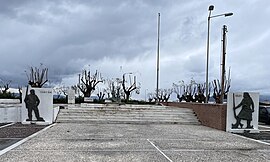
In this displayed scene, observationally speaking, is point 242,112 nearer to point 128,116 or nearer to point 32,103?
point 128,116

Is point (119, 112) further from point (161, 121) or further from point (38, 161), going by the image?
point (38, 161)

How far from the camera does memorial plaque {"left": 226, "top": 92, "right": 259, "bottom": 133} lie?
18.7 metres

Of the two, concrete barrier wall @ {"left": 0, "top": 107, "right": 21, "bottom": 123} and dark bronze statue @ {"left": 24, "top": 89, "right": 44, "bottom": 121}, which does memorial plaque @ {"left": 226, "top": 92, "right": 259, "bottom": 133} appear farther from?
concrete barrier wall @ {"left": 0, "top": 107, "right": 21, "bottom": 123}

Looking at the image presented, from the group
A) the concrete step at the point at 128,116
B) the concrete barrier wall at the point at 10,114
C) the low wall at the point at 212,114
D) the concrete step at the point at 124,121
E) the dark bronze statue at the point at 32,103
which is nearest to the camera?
the low wall at the point at 212,114

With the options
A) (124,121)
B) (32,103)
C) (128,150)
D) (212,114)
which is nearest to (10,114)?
(32,103)

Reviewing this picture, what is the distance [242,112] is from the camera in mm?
18922

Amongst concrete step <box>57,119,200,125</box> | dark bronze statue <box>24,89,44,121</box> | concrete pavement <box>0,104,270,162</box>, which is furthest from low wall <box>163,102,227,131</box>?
dark bronze statue <box>24,89,44,121</box>

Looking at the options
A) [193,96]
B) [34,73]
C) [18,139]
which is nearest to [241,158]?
[18,139]

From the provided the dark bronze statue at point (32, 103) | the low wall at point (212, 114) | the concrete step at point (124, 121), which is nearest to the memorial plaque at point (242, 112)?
the low wall at point (212, 114)

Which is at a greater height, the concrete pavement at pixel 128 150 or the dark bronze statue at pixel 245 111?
the dark bronze statue at pixel 245 111

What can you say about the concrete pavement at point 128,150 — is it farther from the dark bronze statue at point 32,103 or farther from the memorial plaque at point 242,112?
the dark bronze statue at point 32,103

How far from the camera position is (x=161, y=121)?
22.9m

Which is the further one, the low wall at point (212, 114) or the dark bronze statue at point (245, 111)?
the low wall at point (212, 114)

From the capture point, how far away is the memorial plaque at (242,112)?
61.5ft
